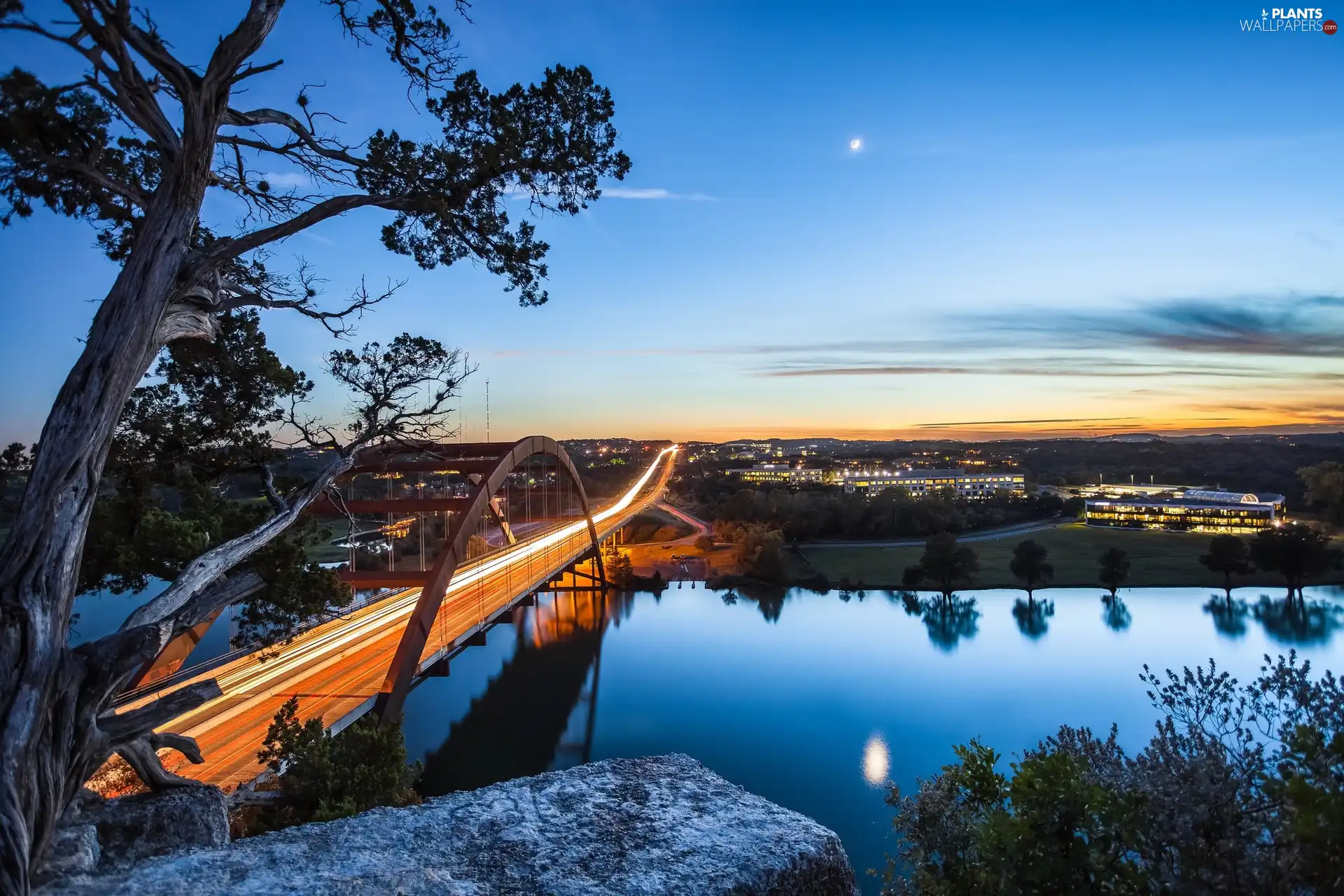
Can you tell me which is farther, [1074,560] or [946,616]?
[1074,560]

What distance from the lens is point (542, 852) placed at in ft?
9.91

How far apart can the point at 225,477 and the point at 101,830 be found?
404cm

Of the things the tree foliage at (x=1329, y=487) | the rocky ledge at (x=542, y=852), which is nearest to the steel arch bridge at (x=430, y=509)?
the rocky ledge at (x=542, y=852)

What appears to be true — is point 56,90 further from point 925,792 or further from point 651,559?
point 651,559

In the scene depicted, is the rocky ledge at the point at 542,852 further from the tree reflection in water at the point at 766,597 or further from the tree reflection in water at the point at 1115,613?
the tree reflection in water at the point at 1115,613

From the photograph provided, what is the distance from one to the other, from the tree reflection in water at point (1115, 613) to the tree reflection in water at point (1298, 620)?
502 cm

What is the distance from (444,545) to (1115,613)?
32.0 m

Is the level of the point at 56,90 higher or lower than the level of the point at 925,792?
higher

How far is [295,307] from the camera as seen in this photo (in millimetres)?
6215

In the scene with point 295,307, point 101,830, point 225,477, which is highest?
point 295,307

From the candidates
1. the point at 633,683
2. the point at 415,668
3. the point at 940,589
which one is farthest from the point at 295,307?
the point at 940,589

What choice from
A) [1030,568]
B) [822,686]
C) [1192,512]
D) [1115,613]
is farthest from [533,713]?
Result: [1192,512]

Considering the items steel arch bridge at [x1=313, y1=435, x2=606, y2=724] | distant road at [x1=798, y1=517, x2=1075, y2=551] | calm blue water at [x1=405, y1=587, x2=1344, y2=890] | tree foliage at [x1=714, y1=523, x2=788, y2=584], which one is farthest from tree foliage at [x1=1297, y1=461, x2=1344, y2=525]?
steel arch bridge at [x1=313, y1=435, x2=606, y2=724]

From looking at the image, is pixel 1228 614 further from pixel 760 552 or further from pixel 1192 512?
pixel 1192 512
